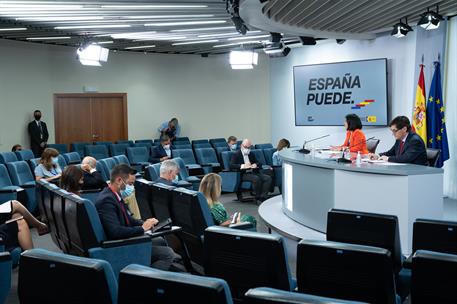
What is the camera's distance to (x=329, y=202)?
647cm

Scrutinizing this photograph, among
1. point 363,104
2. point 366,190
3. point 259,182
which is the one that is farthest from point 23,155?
point 366,190

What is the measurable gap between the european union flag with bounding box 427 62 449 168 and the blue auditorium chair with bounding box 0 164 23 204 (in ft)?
22.0

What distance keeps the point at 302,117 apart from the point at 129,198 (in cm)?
783

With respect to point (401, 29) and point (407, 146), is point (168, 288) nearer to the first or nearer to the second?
point (407, 146)

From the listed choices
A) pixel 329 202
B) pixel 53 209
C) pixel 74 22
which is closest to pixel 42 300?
pixel 53 209

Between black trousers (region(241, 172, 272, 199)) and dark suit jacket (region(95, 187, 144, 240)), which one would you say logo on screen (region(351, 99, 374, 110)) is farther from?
dark suit jacket (region(95, 187, 144, 240))

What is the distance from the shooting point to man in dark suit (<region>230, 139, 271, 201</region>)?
32.5 ft

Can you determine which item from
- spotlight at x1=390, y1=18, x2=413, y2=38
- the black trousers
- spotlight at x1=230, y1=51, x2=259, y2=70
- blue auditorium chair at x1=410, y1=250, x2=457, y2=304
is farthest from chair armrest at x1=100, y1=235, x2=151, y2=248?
spotlight at x1=230, y1=51, x2=259, y2=70

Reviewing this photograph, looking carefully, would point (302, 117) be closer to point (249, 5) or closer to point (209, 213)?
point (249, 5)

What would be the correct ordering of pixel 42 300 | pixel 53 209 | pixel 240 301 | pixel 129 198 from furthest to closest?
1. pixel 129 198
2. pixel 53 209
3. pixel 240 301
4. pixel 42 300

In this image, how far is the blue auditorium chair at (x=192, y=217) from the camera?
460 centimetres

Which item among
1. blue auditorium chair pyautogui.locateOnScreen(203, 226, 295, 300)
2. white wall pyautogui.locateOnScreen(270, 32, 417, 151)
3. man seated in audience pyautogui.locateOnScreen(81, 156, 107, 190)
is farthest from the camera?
white wall pyautogui.locateOnScreen(270, 32, 417, 151)

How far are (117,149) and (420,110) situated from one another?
6.63 metres

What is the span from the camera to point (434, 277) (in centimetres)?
261
